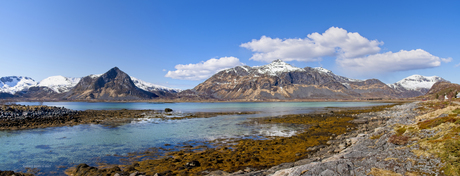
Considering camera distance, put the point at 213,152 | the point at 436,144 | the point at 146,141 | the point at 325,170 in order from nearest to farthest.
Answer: the point at 325,170
the point at 436,144
the point at 213,152
the point at 146,141

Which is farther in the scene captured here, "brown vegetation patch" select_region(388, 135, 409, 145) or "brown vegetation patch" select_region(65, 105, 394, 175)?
"brown vegetation patch" select_region(65, 105, 394, 175)

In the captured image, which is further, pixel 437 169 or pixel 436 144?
pixel 436 144

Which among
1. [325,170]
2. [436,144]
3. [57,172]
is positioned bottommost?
[57,172]

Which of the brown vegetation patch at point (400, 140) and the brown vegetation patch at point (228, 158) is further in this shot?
the brown vegetation patch at point (228, 158)

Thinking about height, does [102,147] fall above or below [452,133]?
below

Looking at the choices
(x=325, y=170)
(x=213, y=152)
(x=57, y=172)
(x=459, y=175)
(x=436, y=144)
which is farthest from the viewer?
(x=213, y=152)

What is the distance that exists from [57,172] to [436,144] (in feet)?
77.5

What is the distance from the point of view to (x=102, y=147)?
23422 mm

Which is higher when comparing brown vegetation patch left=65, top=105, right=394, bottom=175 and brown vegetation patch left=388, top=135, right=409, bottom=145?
brown vegetation patch left=388, top=135, right=409, bottom=145

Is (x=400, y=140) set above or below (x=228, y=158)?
above

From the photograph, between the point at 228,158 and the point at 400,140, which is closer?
the point at 400,140

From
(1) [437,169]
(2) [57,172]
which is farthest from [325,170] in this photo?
(2) [57,172]

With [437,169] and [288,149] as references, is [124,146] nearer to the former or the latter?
[288,149]

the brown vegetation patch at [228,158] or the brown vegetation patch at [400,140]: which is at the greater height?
the brown vegetation patch at [400,140]
